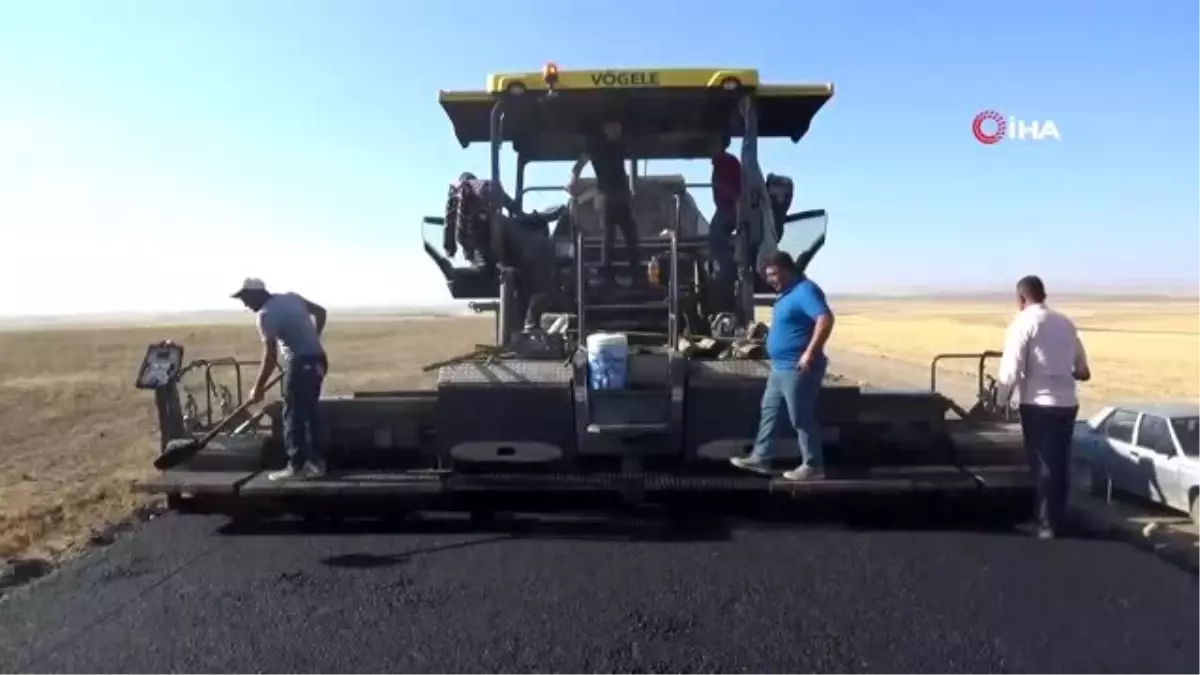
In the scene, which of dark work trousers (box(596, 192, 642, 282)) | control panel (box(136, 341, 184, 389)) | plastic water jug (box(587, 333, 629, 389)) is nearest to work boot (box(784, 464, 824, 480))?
plastic water jug (box(587, 333, 629, 389))

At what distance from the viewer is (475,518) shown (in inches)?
288

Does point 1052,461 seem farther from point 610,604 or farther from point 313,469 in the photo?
point 313,469

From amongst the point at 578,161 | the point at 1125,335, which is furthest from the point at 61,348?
the point at 578,161

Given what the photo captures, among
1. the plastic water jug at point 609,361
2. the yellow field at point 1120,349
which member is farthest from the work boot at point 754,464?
the yellow field at point 1120,349

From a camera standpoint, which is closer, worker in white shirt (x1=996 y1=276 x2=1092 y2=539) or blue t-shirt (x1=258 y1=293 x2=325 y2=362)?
worker in white shirt (x1=996 y1=276 x2=1092 y2=539)

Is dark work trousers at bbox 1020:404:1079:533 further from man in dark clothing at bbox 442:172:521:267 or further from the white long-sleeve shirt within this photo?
man in dark clothing at bbox 442:172:521:267

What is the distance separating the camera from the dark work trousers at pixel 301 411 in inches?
278

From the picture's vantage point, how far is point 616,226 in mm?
8492

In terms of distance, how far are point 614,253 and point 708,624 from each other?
4.06 m

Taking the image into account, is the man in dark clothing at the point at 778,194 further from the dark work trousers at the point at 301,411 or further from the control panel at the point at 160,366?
the control panel at the point at 160,366

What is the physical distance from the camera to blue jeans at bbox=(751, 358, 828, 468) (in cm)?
663

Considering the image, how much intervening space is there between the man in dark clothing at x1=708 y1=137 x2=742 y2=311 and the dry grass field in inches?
181

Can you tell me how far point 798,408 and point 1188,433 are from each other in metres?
Result: 4.72

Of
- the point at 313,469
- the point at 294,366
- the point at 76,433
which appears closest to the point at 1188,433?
the point at 313,469
